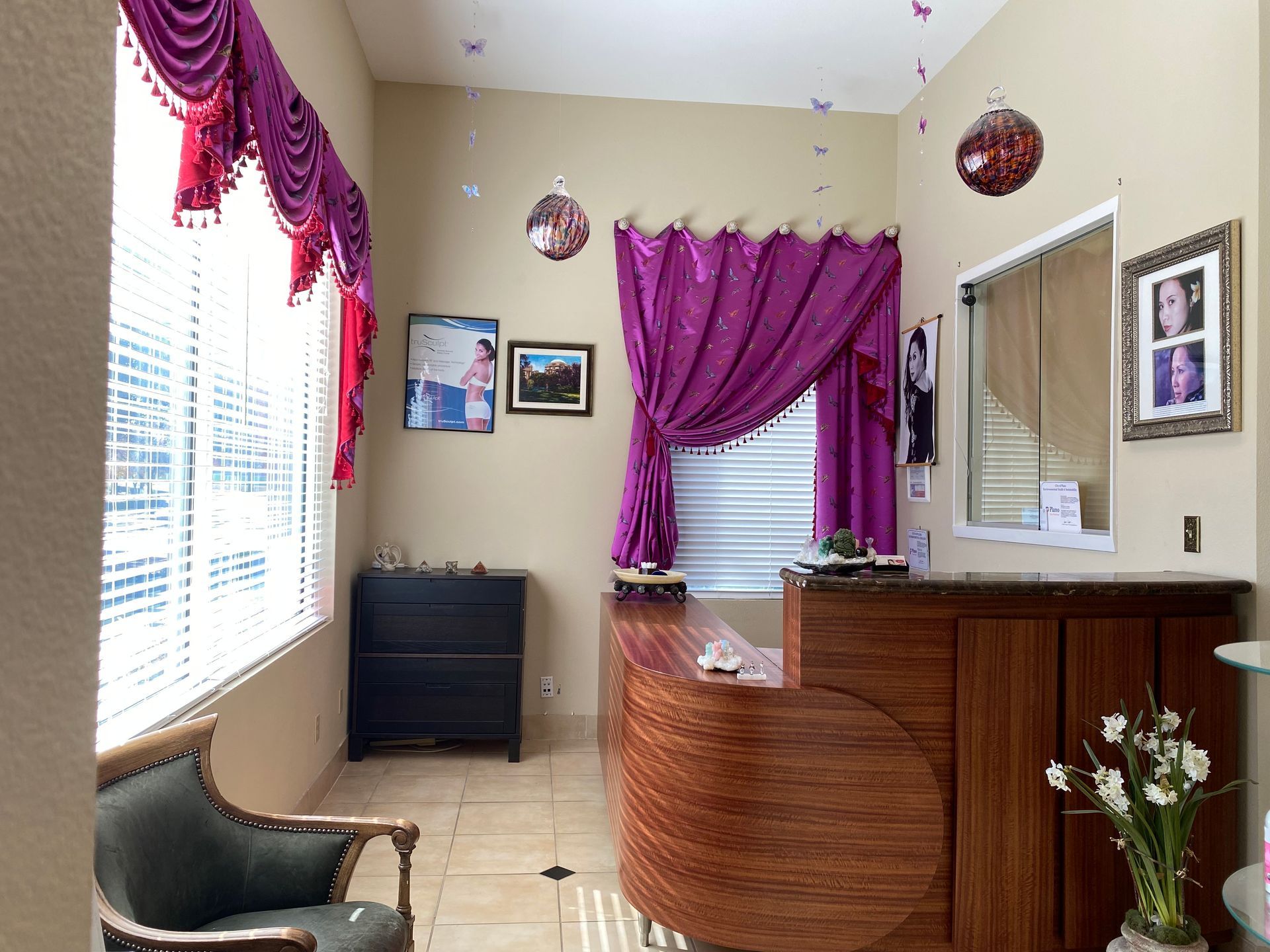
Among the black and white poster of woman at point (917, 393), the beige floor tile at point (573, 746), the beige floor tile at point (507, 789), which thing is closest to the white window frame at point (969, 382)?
the black and white poster of woman at point (917, 393)

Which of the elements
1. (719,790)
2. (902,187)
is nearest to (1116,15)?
(902,187)

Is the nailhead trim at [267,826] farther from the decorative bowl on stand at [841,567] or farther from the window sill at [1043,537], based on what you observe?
the window sill at [1043,537]

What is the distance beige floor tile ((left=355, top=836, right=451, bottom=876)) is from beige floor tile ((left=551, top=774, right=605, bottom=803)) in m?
0.67

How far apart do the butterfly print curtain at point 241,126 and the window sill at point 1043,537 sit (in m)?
2.95

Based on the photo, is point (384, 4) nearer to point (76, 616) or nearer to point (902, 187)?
point (902, 187)

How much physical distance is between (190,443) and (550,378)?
2454mm

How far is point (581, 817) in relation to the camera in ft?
11.9

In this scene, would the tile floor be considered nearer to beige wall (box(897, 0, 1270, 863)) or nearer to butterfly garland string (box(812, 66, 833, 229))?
beige wall (box(897, 0, 1270, 863))

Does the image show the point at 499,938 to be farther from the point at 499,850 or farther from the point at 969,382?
the point at 969,382

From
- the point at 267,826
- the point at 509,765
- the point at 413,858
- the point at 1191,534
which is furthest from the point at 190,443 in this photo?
the point at 1191,534

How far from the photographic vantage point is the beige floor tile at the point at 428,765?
4.12 meters

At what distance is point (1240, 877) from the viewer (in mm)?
1783

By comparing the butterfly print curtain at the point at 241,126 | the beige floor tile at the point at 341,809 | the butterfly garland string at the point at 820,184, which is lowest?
the beige floor tile at the point at 341,809

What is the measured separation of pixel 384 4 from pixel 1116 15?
9.96ft
